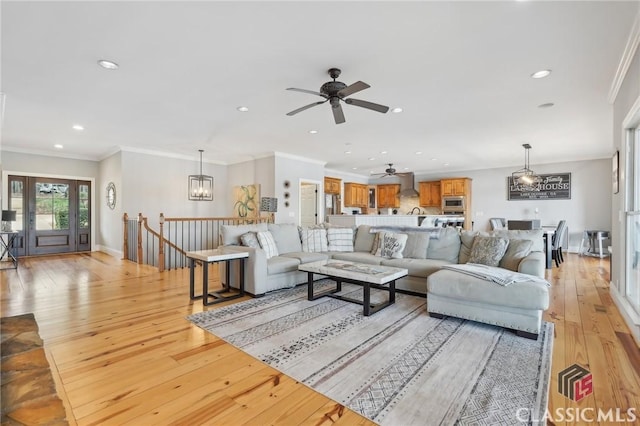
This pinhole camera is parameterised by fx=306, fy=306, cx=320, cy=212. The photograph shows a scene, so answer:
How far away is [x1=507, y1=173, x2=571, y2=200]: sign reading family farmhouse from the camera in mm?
8648

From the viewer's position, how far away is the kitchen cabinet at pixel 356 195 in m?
11.3

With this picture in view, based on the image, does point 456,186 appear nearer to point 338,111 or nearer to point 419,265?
point 419,265

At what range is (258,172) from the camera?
26.8ft

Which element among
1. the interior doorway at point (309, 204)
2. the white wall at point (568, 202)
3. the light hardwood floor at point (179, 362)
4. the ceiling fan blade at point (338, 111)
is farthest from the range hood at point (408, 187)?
the ceiling fan blade at point (338, 111)

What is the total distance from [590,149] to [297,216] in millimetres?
7148

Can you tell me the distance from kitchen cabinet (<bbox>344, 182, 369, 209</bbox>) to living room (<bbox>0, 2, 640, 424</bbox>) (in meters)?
0.43

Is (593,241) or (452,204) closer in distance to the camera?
(593,241)

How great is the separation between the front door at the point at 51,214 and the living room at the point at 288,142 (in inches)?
9.0

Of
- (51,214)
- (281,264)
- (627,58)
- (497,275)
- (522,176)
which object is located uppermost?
(627,58)

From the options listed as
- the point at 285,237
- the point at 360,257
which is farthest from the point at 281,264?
the point at 360,257

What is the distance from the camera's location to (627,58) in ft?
9.27

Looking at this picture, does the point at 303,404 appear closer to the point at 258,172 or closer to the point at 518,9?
the point at 518,9

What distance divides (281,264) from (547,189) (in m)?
8.66

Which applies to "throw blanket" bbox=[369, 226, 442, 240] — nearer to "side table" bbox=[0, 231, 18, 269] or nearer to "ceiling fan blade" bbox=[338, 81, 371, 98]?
"ceiling fan blade" bbox=[338, 81, 371, 98]
